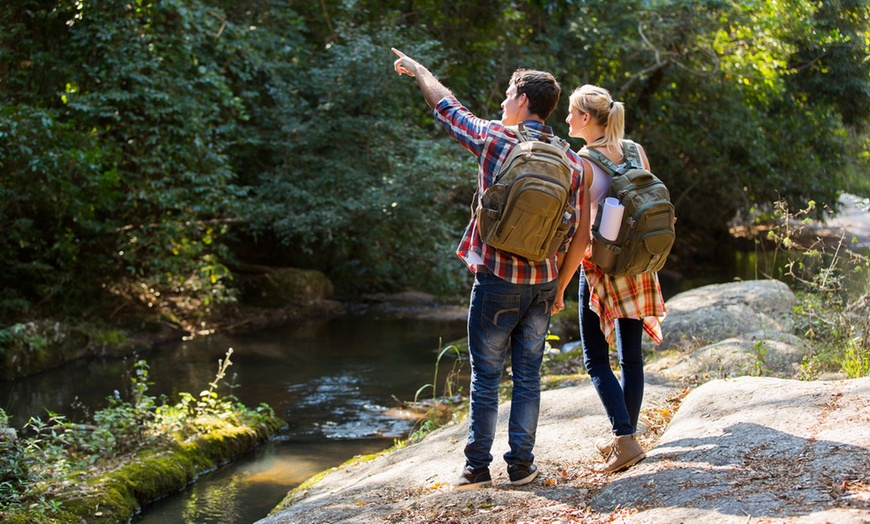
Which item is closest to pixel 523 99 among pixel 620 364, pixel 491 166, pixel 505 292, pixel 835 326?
pixel 491 166

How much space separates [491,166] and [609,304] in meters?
0.86

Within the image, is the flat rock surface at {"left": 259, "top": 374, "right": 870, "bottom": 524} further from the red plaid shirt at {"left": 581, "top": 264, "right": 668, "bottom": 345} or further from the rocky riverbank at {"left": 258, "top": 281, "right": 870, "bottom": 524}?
the red plaid shirt at {"left": 581, "top": 264, "right": 668, "bottom": 345}

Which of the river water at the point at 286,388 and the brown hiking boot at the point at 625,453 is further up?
the brown hiking boot at the point at 625,453

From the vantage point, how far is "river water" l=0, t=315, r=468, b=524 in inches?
248

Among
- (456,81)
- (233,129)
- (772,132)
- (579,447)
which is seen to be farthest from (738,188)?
(579,447)

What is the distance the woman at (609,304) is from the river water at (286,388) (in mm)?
2782

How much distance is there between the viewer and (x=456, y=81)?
14.7 metres

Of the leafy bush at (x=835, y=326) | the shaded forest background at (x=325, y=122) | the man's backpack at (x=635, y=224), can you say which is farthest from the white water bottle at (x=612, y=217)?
the shaded forest background at (x=325, y=122)

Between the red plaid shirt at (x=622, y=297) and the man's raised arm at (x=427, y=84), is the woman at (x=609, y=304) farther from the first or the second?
the man's raised arm at (x=427, y=84)

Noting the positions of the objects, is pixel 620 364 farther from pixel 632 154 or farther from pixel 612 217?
pixel 632 154

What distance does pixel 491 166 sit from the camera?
3.78 meters

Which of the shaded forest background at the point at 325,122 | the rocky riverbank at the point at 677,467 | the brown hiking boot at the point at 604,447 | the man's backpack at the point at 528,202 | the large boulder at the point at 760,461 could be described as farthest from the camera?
the shaded forest background at the point at 325,122

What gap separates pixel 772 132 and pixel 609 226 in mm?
14349

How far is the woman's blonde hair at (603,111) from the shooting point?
155 inches
